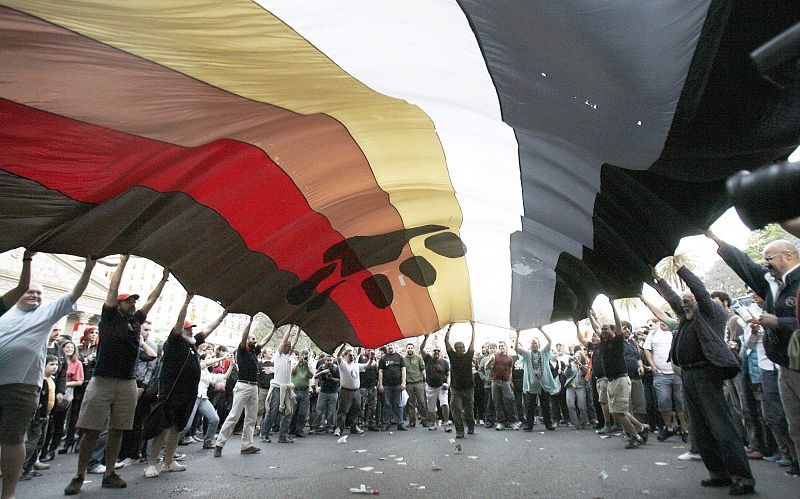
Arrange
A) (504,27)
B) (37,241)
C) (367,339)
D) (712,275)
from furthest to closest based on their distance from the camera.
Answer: (712,275), (367,339), (37,241), (504,27)

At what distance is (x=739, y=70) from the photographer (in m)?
2.35

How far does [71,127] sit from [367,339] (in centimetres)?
650

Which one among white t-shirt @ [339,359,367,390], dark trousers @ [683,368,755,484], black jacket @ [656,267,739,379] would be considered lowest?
dark trousers @ [683,368,755,484]

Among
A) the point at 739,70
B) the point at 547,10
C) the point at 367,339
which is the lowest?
the point at 367,339

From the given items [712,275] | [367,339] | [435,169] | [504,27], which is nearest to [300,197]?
[435,169]

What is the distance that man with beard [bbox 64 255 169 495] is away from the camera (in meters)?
4.29

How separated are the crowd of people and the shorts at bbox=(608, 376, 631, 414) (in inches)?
0.8

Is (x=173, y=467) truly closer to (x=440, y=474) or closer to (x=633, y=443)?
(x=440, y=474)

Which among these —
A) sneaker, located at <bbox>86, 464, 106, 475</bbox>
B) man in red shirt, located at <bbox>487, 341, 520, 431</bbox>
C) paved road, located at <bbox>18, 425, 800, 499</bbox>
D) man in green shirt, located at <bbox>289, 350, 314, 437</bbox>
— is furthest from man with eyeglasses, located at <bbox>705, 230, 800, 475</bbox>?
man in green shirt, located at <bbox>289, 350, 314, 437</bbox>

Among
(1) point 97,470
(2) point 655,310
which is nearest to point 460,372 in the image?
(2) point 655,310

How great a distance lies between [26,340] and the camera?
11.7 feet

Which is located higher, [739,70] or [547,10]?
[547,10]

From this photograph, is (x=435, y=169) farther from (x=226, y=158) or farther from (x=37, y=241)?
(x=37, y=241)

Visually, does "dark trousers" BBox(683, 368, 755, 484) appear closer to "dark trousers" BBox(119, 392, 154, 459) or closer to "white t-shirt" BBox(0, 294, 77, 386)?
"white t-shirt" BBox(0, 294, 77, 386)
